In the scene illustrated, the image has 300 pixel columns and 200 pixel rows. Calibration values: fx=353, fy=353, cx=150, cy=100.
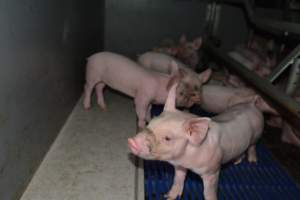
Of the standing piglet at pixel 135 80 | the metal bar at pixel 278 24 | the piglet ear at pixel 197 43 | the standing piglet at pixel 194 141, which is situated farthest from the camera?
the piglet ear at pixel 197 43

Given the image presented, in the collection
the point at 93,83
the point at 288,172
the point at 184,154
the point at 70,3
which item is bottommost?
the point at 288,172

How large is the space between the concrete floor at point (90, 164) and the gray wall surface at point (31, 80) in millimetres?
79

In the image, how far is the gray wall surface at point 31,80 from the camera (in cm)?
148

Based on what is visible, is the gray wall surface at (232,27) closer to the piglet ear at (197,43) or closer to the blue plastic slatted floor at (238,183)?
the piglet ear at (197,43)

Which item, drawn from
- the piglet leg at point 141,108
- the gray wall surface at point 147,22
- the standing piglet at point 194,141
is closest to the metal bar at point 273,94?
the standing piglet at point 194,141

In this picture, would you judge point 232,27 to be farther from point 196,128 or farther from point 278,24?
point 196,128

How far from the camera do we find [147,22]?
431cm

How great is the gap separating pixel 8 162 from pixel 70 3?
1430mm

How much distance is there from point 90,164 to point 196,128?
2.87ft

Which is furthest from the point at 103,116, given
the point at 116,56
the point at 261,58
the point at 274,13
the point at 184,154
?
the point at 274,13

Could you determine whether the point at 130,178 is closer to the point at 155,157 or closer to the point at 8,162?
the point at 155,157

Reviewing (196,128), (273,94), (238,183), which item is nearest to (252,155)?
(238,183)

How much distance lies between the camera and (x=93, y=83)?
2.82 m

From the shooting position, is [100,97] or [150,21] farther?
[150,21]
